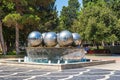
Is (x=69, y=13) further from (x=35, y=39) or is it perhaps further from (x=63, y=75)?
(x=63, y=75)

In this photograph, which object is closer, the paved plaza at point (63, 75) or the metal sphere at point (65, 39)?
the paved plaza at point (63, 75)

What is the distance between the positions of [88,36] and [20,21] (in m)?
11.1

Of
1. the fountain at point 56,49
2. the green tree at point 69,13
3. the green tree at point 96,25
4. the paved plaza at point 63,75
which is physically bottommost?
the paved plaza at point 63,75

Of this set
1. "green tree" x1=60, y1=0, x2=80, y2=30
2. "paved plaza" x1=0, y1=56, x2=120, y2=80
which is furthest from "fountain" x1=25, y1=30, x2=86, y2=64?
"green tree" x1=60, y1=0, x2=80, y2=30

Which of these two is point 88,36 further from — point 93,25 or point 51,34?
point 51,34

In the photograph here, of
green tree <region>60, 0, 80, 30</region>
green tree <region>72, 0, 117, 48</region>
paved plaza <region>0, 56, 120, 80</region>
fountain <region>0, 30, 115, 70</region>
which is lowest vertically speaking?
paved plaza <region>0, 56, 120, 80</region>

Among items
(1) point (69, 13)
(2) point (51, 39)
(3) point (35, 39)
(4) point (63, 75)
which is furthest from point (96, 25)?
(1) point (69, 13)

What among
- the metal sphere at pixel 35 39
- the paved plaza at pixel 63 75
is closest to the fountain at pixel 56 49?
the metal sphere at pixel 35 39

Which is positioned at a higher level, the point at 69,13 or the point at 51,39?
the point at 69,13

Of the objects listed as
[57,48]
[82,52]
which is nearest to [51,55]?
[57,48]

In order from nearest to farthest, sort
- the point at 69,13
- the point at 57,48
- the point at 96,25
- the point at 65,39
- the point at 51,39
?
the point at 65,39, the point at 57,48, the point at 51,39, the point at 96,25, the point at 69,13

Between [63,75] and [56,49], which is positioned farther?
[56,49]

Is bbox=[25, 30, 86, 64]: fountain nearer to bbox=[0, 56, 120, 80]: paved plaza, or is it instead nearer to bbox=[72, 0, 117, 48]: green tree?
bbox=[0, 56, 120, 80]: paved plaza

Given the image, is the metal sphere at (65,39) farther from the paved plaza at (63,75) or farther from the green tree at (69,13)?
the green tree at (69,13)
